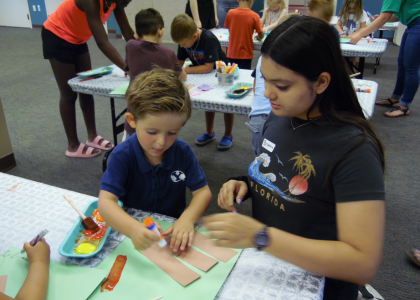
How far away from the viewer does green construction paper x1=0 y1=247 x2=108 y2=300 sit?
68cm

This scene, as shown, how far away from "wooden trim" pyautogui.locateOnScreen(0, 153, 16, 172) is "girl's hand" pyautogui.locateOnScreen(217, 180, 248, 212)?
2.15 metres

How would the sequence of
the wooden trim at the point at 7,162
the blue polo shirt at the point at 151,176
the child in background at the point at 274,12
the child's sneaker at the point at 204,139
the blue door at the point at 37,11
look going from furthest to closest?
the blue door at the point at 37,11
the child in background at the point at 274,12
the child's sneaker at the point at 204,139
the wooden trim at the point at 7,162
the blue polo shirt at the point at 151,176

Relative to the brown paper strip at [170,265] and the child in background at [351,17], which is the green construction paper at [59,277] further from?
the child in background at [351,17]

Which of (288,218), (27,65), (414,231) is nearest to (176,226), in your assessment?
(288,218)

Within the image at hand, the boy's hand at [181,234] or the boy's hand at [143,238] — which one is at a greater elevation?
the boy's hand at [143,238]

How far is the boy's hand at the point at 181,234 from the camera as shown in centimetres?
80

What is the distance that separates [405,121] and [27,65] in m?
5.57

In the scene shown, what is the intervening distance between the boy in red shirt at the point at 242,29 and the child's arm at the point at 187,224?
250 cm

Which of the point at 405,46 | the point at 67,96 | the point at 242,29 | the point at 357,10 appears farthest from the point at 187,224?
the point at 357,10

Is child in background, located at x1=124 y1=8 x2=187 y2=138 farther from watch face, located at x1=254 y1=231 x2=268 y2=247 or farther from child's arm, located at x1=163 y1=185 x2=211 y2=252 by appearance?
watch face, located at x1=254 y1=231 x2=268 y2=247

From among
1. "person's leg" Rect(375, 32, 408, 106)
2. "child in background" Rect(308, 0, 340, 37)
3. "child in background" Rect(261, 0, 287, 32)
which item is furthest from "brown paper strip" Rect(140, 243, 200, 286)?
"child in background" Rect(261, 0, 287, 32)

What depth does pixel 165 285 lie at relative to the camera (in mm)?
694

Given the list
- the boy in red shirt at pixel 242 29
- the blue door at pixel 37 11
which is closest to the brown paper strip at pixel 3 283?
the boy in red shirt at pixel 242 29

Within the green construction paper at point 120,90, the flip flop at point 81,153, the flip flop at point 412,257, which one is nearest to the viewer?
the flip flop at point 412,257
